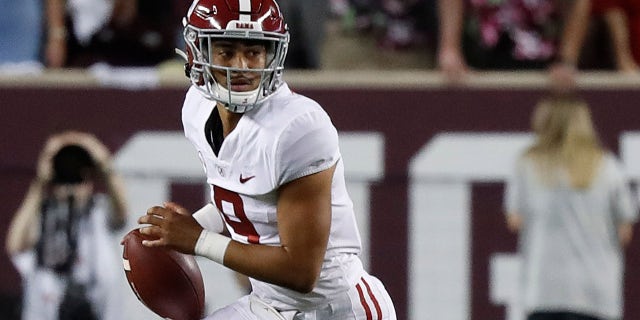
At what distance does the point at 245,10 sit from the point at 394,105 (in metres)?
2.89

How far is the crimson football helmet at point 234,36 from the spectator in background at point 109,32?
2700 mm

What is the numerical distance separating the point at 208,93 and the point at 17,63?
306cm

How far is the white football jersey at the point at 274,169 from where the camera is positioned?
3.48 meters

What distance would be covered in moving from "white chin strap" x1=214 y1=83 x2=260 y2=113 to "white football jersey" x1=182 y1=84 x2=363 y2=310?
0.05 meters

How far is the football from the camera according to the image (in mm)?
3723

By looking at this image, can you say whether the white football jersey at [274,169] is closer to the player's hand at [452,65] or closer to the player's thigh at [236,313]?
the player's thigh at [236,313]

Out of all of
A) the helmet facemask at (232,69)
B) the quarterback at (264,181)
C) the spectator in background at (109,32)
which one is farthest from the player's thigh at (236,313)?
the spectator in background at (109,32)

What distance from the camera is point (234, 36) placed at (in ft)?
11.6

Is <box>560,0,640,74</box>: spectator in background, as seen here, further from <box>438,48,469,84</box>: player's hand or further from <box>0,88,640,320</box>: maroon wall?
<box>438,48,469,84</box>: player's hand

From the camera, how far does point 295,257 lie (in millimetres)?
3469

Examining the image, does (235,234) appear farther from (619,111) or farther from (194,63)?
(619,111)

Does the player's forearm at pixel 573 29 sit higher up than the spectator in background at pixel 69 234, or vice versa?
the player's forearm at pixel 573 29

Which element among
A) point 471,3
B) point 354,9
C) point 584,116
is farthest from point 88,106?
point 584,116

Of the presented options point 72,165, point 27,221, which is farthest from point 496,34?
point 27,221
